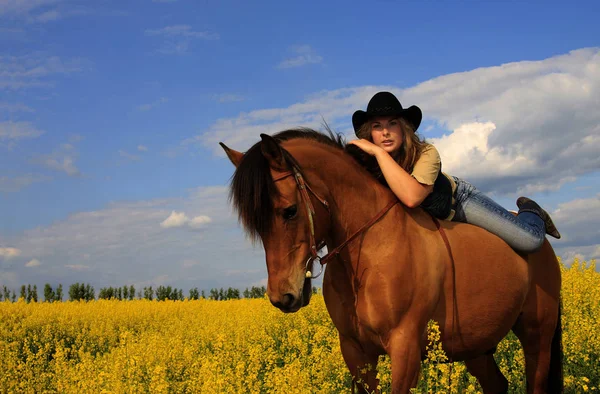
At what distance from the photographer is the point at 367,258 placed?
10.7 ft

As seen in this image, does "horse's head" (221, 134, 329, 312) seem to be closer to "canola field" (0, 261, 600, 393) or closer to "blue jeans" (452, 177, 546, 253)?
"canola field" (0, 261, 600, 393)

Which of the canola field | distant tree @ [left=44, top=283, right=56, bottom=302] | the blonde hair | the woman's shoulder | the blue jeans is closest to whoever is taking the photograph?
the woman's shoulder

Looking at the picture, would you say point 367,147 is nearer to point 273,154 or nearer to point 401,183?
point 401,183

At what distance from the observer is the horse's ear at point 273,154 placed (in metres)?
2.97

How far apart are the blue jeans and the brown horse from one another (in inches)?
3.8

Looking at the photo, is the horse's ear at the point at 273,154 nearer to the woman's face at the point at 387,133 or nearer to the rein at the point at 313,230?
the rein at the point at 313,230

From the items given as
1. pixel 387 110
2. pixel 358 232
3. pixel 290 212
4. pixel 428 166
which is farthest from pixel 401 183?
pixel 290 212

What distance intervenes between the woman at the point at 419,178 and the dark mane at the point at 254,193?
2.50 feet

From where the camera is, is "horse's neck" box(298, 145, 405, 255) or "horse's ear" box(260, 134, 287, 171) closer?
"horse's ear" box(260, 134, 287, 171)

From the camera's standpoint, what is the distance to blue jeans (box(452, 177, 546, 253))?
4.06 meters

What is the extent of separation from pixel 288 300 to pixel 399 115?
1.64 m

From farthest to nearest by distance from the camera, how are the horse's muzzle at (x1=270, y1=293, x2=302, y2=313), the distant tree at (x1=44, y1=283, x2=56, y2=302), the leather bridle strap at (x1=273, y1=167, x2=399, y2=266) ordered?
1. the distant tree at (x1=44, y1=283, x2=56, y2=302)
2. the leather bridle strap at (x1=273, y1=167, x2=399, y2=266)
3. the horse's muzzle at (x1=270, y1=293, x2=302, y2=313)

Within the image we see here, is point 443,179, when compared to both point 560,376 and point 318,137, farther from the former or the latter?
point 560,376

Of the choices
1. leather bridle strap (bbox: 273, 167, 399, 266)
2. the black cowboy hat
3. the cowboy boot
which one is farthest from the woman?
leather bridle strap (bbox: 273, 167, 399, 266)
